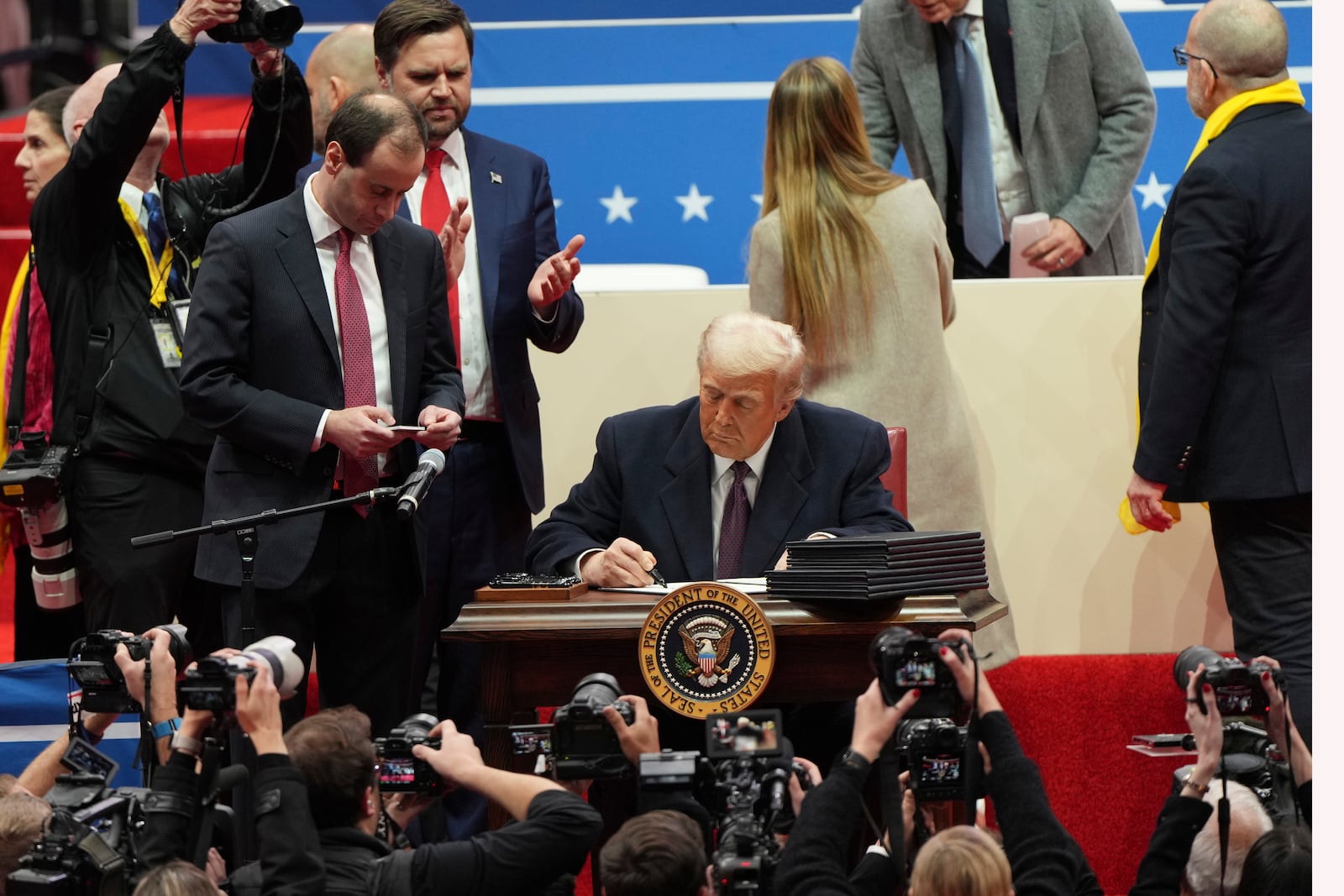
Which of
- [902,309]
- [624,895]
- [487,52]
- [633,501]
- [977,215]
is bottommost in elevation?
[624,895]

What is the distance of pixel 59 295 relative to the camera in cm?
400

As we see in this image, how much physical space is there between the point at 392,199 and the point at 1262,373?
211 centimetres

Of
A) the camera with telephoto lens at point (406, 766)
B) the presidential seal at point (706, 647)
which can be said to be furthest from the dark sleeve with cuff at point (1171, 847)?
the camera with telephoto lens at point (406, 766)

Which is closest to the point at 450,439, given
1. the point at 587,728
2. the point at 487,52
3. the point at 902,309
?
the point at 587,728

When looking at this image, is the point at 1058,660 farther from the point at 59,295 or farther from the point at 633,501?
the point at 59,295

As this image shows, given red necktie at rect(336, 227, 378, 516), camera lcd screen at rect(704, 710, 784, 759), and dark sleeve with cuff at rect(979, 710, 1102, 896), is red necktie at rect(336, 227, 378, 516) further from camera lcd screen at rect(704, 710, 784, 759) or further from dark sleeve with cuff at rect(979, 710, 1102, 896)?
dark sleeve with cuff at rect(979, 710, 1102, 896)

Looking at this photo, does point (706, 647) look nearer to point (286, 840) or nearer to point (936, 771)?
point (936, 771)

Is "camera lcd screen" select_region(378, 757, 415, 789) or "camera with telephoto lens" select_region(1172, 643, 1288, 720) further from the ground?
"camera with telephoto lens" select_region(1172, 643, 1288, 720)

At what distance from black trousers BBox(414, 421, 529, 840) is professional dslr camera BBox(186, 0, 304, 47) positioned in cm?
101

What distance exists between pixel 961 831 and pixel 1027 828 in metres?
0.16

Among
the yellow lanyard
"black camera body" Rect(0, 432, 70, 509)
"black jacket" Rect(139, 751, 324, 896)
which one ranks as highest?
the yellow lanyard

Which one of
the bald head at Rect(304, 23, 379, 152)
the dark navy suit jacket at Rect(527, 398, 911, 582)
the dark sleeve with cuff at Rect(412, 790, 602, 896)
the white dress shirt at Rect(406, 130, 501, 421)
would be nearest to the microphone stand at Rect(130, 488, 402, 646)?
the dark navy suit jacket at Rect(527, 398, 911, 582)

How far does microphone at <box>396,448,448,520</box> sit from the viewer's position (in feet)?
10.1

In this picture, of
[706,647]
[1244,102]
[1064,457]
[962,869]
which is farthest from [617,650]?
[1244,102]
